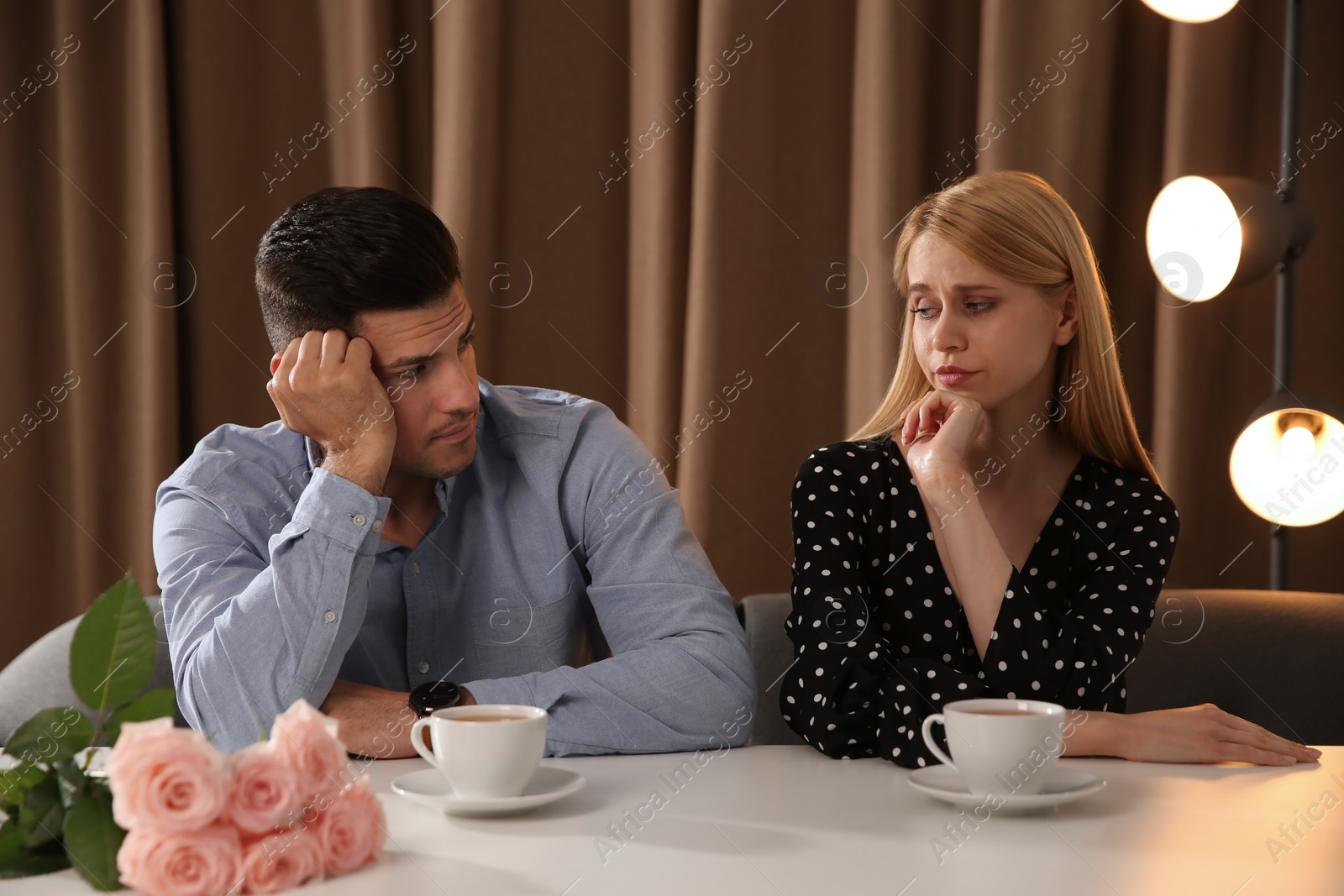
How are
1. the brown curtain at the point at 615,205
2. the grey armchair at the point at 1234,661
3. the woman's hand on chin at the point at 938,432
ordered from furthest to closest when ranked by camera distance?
1. the brown curtain at the point at 615,205
2. the grey armchair at the point at 1234,661
3. the woman's hand on chin at the point at 938,432

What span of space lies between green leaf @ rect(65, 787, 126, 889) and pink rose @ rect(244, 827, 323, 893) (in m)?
0.07

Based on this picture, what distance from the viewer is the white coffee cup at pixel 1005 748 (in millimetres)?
809

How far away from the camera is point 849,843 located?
734 mm

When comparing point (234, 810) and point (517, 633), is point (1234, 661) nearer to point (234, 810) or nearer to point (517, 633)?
point (517, 633)

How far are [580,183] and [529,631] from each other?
45.6 inches

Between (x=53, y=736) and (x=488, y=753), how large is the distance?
0.27m

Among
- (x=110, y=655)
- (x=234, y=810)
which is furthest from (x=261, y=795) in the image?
(x=110, y=655)

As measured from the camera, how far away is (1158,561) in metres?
1.38

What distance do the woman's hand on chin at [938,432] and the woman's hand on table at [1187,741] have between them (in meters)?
0.38

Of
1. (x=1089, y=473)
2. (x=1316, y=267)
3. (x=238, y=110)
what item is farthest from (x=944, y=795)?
(x=238, y=110)

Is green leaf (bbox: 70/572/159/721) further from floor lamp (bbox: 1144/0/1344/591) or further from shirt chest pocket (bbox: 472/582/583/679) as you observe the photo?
floor lamp (bbox: 1144/0/1344/591)

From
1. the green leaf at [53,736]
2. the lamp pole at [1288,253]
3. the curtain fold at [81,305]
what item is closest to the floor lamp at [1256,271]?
the lamp pole at [1288,253]

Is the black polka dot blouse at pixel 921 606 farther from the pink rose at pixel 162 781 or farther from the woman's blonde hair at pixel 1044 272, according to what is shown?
the pink rose at pixel 162 781

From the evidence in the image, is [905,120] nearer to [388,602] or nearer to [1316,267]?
[1316,267]
